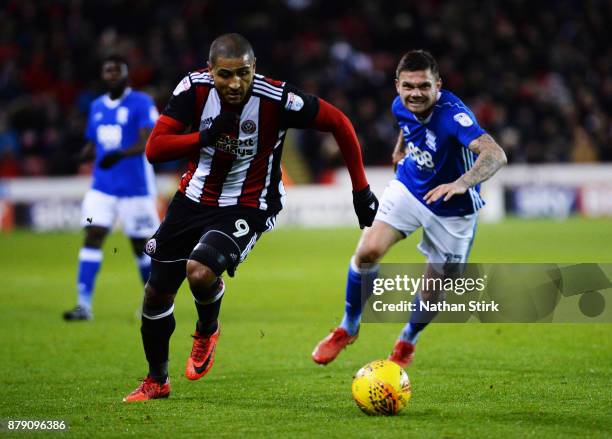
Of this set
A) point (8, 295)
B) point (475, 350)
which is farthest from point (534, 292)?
point (8, 295)

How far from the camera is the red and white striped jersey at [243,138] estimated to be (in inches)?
246

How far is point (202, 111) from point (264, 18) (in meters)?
19.4

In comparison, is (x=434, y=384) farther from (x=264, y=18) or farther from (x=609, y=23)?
(x=609, y=23)

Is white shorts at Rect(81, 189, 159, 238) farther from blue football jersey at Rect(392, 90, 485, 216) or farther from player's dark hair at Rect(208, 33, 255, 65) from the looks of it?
player's dark hair at Rect(208, 33, 255, 65)

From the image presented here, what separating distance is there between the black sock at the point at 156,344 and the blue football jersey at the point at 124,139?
420 cm

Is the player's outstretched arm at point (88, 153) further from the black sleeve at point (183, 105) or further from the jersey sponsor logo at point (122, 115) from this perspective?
the black sleeve at point (183, 105)

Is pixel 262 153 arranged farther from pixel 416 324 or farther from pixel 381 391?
pixel 416 324

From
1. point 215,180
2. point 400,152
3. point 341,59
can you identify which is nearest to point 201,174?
point 215,180

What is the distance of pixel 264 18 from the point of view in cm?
2519

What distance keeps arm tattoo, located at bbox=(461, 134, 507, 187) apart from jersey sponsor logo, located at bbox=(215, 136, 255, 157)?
53.4 inches

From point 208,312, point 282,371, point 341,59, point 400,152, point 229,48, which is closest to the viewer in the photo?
point 229,48

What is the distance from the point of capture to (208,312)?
A: 22.5 ft

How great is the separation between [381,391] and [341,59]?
65.2ft

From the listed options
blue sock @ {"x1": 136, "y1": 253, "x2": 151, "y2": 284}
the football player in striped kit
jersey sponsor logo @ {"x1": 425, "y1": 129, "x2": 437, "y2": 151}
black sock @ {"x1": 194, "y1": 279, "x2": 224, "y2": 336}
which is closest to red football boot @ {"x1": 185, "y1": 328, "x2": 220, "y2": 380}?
black sock @ {"x1": 194, "y1": 279, "x2": 224, "y2": 336}
